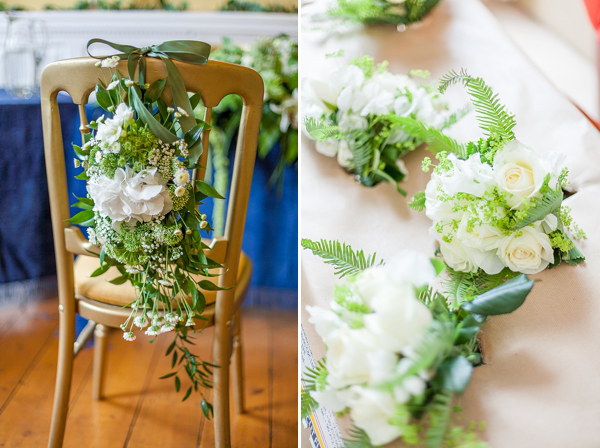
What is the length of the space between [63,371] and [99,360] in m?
0.30

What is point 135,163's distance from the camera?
71 cm

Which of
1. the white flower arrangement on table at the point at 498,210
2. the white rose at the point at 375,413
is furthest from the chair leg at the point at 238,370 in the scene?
the white rose at the point at 375,413

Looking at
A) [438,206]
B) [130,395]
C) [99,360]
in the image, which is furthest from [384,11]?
[130,395]

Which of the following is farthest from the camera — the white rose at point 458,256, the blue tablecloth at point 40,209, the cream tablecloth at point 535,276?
the blue tablecloth at point 40,209

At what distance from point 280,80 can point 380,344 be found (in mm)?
1476

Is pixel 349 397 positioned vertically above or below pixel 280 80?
above

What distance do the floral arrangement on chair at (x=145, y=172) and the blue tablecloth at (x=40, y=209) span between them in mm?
871

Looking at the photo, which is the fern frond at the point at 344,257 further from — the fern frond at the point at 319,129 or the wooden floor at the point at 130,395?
the wooden floor at the point at 130,395

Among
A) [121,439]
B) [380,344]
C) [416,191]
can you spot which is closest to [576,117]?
[416,191]

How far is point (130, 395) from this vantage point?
1.46 meters

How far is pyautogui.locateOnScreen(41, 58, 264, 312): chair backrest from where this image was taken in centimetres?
78

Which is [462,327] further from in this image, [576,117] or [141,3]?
[141,3]

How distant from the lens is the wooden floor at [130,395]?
131 cm

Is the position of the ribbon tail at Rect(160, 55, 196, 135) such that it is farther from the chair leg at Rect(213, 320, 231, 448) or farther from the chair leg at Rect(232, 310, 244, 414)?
the chair leg at Rect(232, 310, 244, 414)
